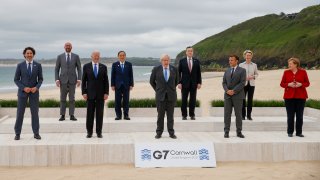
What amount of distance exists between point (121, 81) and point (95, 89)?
1720 mm

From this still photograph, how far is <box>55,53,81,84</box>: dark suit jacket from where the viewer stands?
34.8 ft

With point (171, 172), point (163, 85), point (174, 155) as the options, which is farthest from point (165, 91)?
point (171, 172)

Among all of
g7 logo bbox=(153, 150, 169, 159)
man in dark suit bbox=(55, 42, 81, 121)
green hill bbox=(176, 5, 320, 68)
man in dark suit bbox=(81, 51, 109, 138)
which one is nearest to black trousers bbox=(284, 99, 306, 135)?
g7 logo bbox=(153, 150, 169, 159)

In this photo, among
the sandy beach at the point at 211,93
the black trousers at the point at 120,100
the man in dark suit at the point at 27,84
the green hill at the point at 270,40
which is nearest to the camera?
the man in dark suit at the point at 27,84

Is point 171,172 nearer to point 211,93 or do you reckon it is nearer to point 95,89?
point 95,89

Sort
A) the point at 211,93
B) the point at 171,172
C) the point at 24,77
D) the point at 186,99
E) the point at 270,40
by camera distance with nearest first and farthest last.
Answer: the point at 171,172
the point at 24,77
the point at 186,99
the point at 211,93
the point at 270,40

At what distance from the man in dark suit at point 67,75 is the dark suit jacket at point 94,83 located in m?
1.54

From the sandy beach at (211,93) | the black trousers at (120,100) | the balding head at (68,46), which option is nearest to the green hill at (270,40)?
A: the sandy beach at (211,93)

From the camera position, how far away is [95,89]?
29.6 ft

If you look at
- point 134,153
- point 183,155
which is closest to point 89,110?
point 134,153

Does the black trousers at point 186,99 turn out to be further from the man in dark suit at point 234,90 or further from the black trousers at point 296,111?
the black trousers at point 296,111

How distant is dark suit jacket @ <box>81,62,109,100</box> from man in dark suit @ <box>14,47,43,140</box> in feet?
3.09

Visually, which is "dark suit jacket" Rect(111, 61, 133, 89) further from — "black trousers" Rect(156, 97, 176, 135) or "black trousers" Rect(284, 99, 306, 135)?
"black trousers" Rect(284, 99, 306, 135)

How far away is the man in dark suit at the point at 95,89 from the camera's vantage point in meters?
9.03
